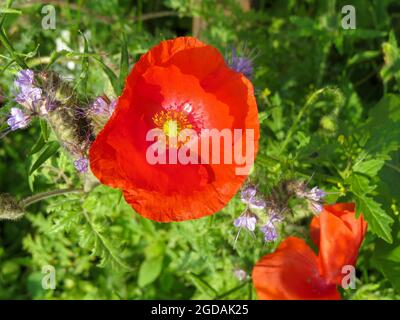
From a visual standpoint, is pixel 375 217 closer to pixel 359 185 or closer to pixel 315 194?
pixel 359 185

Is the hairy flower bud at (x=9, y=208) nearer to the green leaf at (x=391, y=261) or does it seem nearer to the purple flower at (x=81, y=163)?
the purple flower at (x=81, y=163)

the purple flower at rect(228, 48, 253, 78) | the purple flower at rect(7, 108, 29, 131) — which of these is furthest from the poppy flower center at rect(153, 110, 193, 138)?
the purple flower at rect(7, 108, 29, 131)

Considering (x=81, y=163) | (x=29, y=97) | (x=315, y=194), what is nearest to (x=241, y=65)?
(x=315, y=194)

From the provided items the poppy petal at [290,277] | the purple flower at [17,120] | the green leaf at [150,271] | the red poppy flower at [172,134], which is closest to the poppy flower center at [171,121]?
the red poppy flower at [172,134]

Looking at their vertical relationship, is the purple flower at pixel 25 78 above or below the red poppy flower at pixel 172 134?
above

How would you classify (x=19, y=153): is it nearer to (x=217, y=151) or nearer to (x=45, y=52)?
(x=45, y=52)

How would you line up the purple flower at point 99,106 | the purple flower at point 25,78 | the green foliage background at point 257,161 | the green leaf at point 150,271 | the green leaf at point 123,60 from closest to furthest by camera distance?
the purple flower at point 25,78 < the purple flower at point 99,106 < the green leaf at point 123,60 < the green foliage background at point 257,161 < the green leaf at point 150,271

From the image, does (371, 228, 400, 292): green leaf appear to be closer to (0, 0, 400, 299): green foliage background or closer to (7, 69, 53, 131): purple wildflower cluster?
(0, 0, 400, 299): green foliage background

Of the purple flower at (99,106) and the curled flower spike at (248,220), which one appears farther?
the curled flower spike at (248,220)
